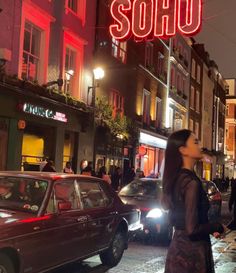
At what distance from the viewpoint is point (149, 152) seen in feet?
102

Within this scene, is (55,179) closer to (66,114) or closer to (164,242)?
(164,242)

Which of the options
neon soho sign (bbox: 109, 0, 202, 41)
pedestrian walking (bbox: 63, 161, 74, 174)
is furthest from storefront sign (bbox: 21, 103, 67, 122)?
neon soho sign (bbox: 109, 0, 202, 41)

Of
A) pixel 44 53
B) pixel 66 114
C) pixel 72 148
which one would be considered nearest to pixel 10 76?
pixel 44 53

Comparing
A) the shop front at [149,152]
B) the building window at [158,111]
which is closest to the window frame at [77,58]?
the shop front at [149,152]

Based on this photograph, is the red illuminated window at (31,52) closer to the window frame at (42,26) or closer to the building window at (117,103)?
the window frame at (42,26)

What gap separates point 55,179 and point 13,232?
55.3 inches

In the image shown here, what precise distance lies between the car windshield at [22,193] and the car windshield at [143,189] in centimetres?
549

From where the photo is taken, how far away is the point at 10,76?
14992mm

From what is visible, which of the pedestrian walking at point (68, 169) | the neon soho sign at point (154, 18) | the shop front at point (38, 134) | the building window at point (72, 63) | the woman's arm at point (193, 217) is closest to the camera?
the woman's arm at point (193, 217)

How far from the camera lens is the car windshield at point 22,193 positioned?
6542mm

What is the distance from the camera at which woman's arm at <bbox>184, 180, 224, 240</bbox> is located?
11.8ft

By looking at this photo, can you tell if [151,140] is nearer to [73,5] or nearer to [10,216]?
[73,5]

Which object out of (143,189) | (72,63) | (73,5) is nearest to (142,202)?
(143,189)

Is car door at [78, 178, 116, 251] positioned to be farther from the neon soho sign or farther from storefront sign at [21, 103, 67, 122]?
the neon soho sign
